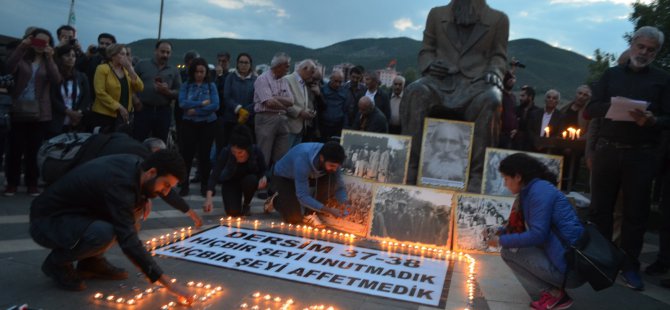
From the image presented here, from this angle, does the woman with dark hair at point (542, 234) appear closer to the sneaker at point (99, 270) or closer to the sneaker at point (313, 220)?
the sneaker at point (313, 220)

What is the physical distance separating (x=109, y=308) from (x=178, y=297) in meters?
0.36

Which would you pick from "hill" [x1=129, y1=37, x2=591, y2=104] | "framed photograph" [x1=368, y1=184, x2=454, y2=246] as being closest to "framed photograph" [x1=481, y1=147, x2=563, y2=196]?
"framed photograph" [x1=368, y1=184, x2=454, y2=246]

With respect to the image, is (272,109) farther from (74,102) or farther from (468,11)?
(468,11)

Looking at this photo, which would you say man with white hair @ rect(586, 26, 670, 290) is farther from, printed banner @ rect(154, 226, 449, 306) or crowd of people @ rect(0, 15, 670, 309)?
printed banner @ rect(154, 226, 449, 306)

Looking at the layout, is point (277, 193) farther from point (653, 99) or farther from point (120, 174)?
point (653, 99)

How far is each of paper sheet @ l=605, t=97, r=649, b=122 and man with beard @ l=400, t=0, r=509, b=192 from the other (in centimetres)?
160

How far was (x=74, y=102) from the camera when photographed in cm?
604

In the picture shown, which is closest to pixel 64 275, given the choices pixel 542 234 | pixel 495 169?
pixel 542 234

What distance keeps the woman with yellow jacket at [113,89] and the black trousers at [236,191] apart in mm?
1573

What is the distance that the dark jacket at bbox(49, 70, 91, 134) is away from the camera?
5727mm

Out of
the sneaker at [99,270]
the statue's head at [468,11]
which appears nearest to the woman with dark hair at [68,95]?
the sneaker at [99,270]

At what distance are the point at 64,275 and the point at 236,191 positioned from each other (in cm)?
269

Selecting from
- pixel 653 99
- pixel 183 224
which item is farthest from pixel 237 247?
pixel 653 99

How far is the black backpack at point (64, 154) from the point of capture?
3797mm
